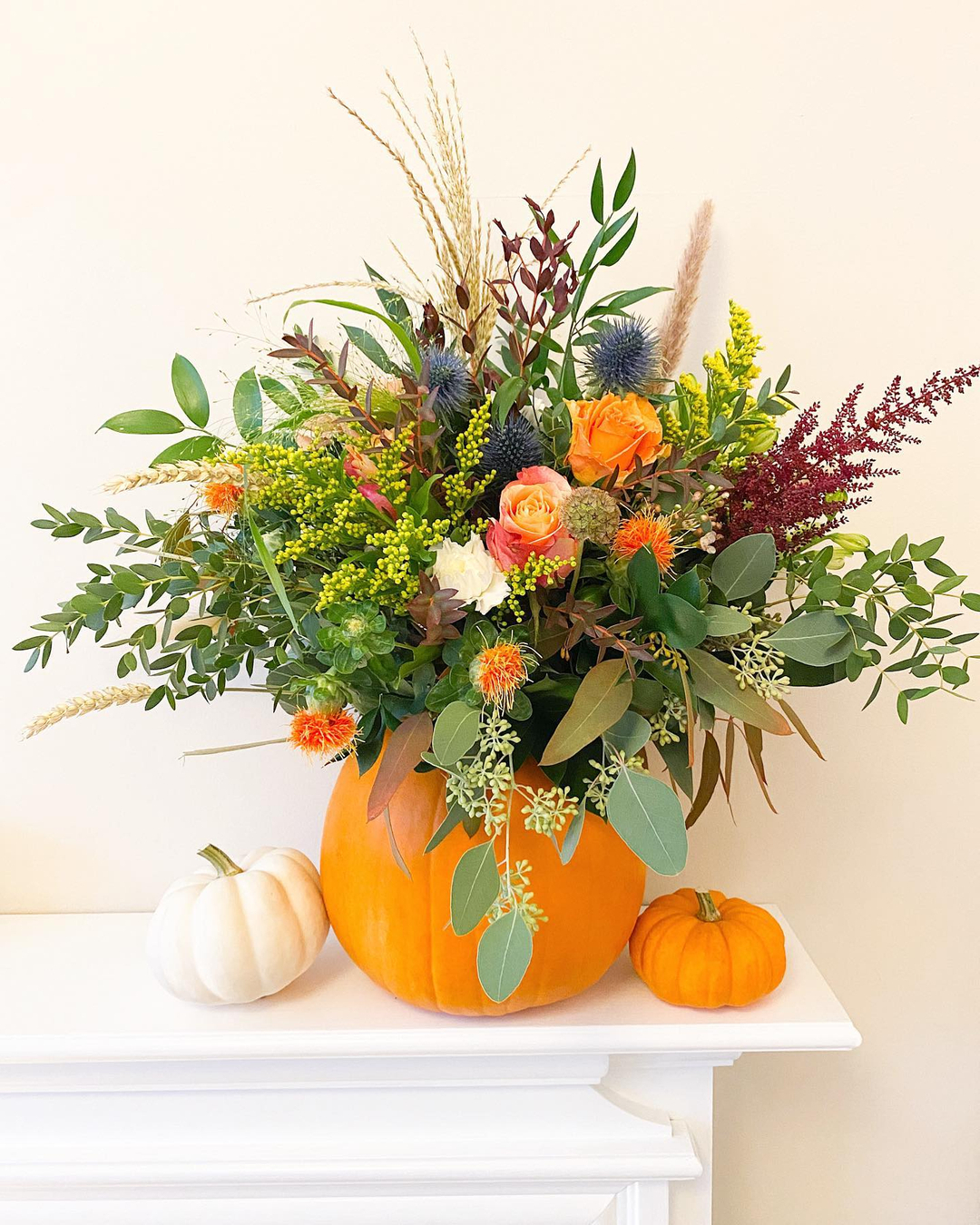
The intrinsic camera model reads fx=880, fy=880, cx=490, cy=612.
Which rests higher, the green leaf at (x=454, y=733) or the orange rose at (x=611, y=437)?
the orange rose at (x=611, y=437)

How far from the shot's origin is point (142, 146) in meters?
0.93

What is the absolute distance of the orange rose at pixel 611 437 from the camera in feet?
2.06

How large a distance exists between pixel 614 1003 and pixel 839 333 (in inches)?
28.3

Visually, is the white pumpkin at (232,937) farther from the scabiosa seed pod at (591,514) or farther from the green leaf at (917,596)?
the green leaf at (917,596)

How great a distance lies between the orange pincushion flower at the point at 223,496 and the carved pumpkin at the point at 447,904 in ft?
0.82

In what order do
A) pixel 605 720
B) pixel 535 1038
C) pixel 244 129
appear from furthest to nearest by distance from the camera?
pixel 244 129
pixel 535 1038
pixel 605 720

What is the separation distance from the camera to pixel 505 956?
0.57m

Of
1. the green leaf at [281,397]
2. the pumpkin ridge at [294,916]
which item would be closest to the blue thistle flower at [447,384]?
the green leaf at [281,397]

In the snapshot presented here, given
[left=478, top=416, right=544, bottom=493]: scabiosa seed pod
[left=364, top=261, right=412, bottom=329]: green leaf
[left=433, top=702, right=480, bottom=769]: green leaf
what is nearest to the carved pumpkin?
[left=433, top=702, right=480, bottom=769]: green leaf

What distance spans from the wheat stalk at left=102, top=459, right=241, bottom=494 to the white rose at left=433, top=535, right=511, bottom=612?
0.17 meters

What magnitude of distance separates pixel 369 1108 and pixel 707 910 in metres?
0.34

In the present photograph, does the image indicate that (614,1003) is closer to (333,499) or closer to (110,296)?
(333,499)

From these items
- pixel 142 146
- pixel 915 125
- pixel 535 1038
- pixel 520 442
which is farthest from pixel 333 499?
pixel 915 125

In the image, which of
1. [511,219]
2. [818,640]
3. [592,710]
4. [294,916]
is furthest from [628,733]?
[511,219]
